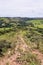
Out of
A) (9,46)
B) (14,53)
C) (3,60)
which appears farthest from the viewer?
(9,46)

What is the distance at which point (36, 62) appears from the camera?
39.7 feet

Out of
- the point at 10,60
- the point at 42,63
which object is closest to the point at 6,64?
the point at 10,60

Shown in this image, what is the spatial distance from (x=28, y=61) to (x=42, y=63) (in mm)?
886

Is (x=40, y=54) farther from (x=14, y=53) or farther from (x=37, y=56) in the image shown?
(x=14, y=53)

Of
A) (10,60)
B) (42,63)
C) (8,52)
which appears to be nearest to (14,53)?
(8,52)

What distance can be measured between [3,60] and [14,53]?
119cm

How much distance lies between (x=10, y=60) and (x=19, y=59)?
1.81 feet

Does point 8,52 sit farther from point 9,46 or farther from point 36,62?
point 36,62

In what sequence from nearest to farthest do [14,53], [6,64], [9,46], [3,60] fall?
[6,64], [3,60], [14,53], [9,46]

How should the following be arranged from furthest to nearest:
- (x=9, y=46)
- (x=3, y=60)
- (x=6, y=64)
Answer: (x=9, y=46) < (x=3, y=60) < (x=6, y=64)

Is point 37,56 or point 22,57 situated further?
point 37,56

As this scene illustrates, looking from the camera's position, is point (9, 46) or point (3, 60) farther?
point (9, 46)

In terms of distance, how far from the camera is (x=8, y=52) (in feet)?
43.8

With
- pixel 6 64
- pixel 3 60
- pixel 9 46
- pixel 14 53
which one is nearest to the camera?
pixel 6 64
